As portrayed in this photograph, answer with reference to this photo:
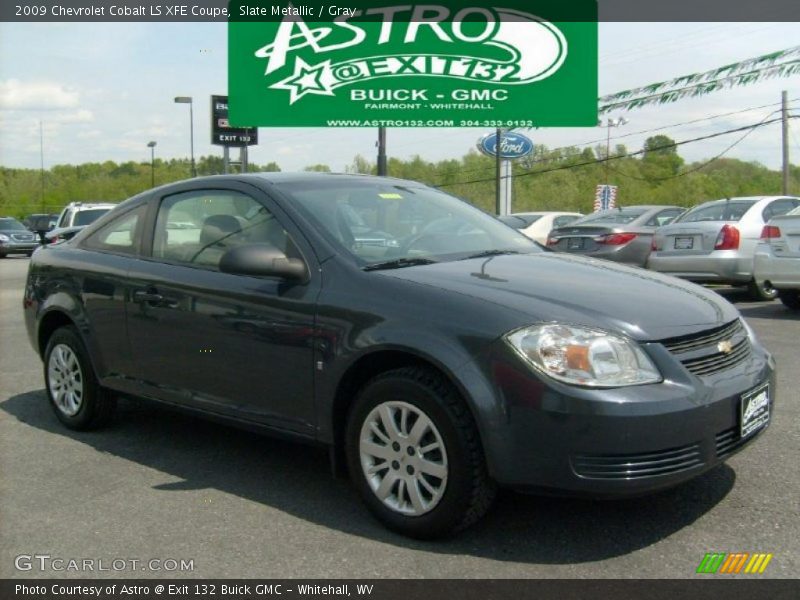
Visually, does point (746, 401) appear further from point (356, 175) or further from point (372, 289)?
point (356, 175)

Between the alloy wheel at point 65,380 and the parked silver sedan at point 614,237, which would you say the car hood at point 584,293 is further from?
the parked silver sedan at point 614,237

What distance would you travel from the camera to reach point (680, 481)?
3299 millimetres

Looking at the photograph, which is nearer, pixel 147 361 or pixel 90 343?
pixel 147 361

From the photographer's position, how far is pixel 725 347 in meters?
3.64

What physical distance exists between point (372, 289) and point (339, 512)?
3.39 ft

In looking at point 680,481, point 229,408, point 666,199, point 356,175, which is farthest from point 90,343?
point 666,199

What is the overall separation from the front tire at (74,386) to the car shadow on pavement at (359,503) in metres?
0.10

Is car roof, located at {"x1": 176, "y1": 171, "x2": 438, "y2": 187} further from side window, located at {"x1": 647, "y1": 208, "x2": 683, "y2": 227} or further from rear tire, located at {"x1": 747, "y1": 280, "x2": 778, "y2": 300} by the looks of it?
side window, located at {"x1": 647, "y1": 208, "x2": 683, "y2": 227}

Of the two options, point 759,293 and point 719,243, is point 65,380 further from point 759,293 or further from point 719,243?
point 759,293

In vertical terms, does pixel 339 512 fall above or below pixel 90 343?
below

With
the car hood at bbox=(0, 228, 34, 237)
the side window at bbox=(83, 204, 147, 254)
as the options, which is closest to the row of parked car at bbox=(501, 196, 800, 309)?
the side window at bbox=(83, 204, 147, 254)

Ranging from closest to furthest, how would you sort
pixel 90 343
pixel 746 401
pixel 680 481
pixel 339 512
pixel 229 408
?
1. pixel 680 481
2. pixel 746 401
3. pixel 339 512
4. pixel 229 408
5. pixel 90 343

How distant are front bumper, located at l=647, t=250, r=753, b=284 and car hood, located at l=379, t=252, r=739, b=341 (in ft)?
24.5

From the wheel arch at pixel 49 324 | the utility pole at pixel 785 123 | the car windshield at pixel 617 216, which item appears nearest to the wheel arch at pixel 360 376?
the wheel arch at pixel 49 324
